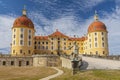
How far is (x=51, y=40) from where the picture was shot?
9581 cm

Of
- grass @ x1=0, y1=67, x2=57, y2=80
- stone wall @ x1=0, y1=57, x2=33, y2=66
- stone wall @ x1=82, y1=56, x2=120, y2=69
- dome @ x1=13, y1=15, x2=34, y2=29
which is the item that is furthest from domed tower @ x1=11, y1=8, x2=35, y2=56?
stone wall @ x1=82, y1=56, x2=120, y2=69

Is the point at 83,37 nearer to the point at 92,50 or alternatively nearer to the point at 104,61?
the point at 92,50

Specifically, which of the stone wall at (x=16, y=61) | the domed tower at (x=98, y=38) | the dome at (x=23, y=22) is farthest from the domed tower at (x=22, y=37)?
the domed tower at (x=98, y=38)

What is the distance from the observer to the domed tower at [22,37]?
80.6 meters

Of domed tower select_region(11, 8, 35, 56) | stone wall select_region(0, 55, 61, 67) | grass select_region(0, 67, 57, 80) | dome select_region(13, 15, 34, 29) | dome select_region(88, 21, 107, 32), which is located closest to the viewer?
grass select_region(0, 67, 57, 80)

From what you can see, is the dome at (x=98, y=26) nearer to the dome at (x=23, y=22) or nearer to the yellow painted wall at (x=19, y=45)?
the dome at (x=23, y=22)

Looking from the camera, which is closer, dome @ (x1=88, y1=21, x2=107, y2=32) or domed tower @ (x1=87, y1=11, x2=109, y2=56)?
domed tower @ (x1=87, y1=11, x2=109, y2=56)

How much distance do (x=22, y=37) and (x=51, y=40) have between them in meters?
17.4

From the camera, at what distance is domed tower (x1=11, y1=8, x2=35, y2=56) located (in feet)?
264

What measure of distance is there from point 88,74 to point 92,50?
5197 cm

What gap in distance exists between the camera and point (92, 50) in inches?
3462

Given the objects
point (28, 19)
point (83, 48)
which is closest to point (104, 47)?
point (83, 48)

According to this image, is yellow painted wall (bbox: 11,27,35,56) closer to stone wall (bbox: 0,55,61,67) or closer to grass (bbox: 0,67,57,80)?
stone wall (bbox: 0,55,61,67)

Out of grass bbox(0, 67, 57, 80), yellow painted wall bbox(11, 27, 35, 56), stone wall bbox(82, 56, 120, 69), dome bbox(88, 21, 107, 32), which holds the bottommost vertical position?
grass bbox(0, 67, 57, 80)
